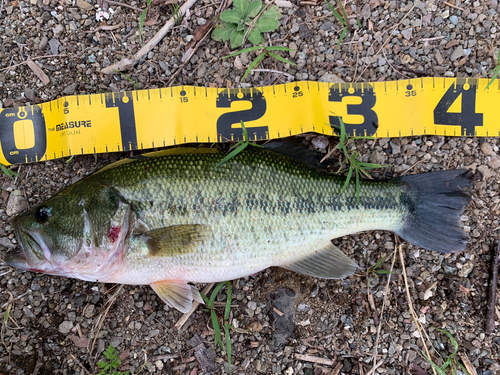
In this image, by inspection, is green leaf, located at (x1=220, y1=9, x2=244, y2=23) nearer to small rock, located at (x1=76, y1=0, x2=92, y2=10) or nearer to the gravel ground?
the gravel ground

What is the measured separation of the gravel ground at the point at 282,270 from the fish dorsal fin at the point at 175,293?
1.12 ft

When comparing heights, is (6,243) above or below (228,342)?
above

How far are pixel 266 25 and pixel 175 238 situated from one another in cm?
205

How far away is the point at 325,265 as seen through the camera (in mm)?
2820

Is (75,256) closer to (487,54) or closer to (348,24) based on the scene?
(348,24)

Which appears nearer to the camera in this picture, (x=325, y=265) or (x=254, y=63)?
(x=325, y=265)

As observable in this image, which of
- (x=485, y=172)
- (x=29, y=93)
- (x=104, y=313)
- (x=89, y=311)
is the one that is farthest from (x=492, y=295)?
(x=29, y=93)

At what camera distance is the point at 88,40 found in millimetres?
3111

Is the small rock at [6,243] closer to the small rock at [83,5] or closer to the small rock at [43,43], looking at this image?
the small rock at [43,43]

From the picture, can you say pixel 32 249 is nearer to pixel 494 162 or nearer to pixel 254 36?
pixel 254 36

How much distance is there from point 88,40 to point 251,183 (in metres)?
2.08

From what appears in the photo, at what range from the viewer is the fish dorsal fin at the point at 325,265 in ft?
9.21

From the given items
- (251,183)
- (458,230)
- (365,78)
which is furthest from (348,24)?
(458,230)

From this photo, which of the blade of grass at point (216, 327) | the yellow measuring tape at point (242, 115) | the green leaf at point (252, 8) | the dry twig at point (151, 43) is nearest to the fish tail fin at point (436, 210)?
the yellow measuring tape at point (242, 115)
